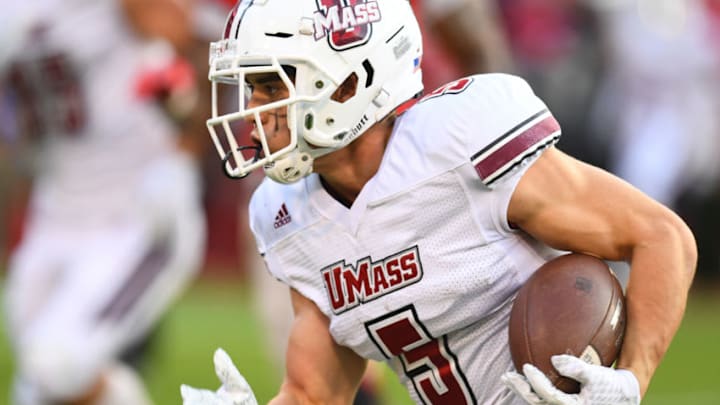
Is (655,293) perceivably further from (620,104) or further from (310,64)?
(620,104)

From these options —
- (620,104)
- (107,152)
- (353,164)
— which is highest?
(353,164)

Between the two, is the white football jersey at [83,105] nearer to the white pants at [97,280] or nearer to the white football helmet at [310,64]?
the white pants at [97,280]

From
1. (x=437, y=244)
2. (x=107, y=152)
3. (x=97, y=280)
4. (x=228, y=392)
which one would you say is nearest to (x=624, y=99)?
(x=107, y=152)

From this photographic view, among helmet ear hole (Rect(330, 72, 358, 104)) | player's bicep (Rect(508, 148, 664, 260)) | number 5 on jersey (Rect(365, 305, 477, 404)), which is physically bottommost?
number 5 on jersey (Rect(365, 305, 477, 404))

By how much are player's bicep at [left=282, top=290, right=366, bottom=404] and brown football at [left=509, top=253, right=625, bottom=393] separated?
415 mm

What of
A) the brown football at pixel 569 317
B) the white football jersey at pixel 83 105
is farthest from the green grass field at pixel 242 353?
the brown football at pixel 569 317

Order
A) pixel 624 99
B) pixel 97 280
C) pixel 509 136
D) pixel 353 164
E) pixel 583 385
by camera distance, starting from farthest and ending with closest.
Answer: pixel 624 99 → pixel 97 280 → pixel 353 164 → pixel 509 136 → pixel 583 385

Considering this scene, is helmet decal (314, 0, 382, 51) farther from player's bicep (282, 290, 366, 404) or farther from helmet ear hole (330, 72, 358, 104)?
player's bicep (282, 290, 366, 404)

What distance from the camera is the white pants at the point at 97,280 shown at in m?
4.45

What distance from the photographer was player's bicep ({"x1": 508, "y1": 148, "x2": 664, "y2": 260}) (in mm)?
2619

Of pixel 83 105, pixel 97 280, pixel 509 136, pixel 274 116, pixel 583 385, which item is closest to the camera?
pixel 583 385

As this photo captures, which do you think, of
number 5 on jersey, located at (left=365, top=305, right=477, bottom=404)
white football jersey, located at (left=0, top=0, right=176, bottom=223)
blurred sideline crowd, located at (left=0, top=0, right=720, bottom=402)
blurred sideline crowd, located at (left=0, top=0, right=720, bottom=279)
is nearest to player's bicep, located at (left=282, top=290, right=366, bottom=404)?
number 5 on jersey, located at (left=365, top=305, right=477, bottom=404)

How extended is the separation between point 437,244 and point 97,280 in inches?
86.2

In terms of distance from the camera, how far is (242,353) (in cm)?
710
